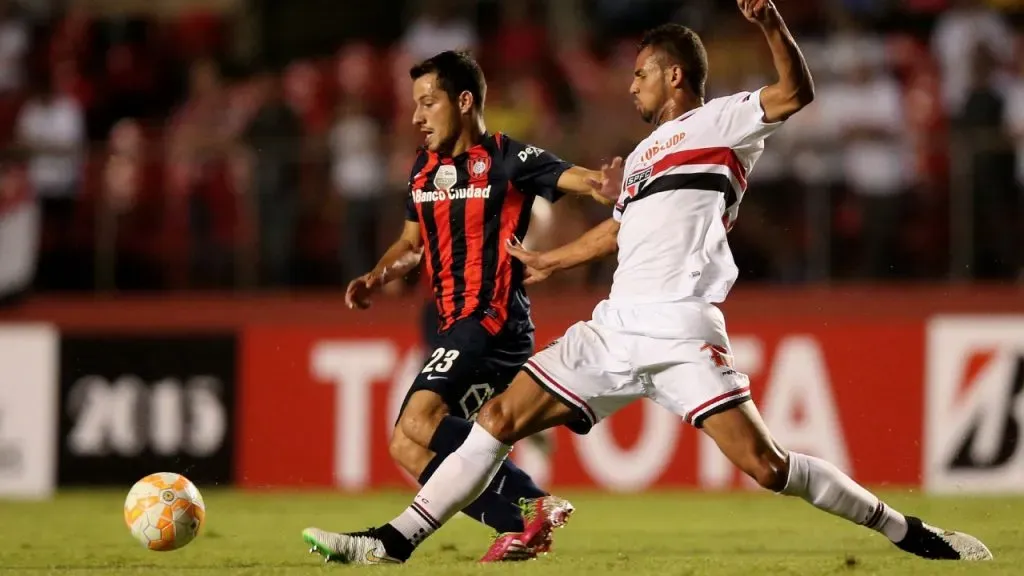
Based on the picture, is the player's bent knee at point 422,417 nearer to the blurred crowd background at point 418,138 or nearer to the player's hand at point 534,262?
the player's hand at point 534,262

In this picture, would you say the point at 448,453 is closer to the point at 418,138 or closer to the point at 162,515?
the point at 162,515

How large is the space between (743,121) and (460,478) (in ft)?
6.15

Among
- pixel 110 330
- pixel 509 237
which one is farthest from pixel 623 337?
pixel 110 330

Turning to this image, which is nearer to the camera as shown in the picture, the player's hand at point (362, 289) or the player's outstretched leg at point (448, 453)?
the player's outstretched leg at point (448, 453)

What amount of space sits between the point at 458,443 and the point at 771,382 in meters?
5.87

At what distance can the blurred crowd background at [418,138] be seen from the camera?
485 inches

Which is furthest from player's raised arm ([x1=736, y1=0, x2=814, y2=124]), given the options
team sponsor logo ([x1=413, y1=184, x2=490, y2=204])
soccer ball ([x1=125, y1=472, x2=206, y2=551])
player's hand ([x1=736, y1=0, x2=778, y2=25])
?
soccer ball ([x1=125, y1=472, x2=206, y2=551])

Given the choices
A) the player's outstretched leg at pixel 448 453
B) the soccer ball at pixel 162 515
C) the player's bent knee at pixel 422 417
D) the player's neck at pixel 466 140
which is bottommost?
the soccer ball at pixel 162 515

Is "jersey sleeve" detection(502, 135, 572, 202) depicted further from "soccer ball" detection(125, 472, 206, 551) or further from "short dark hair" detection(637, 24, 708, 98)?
"soccer ball" detection(125, 472, 206, 551)

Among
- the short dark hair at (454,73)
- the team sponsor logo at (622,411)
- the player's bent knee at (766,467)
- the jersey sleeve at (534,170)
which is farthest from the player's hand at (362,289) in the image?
the team sponsor logo at (622,411)

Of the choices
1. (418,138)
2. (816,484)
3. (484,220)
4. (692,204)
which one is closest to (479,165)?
(484,220)

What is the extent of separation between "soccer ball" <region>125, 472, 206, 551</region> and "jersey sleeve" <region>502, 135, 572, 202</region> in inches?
85.0

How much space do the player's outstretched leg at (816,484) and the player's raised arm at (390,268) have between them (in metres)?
1.89

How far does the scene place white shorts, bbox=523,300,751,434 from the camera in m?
6.47
